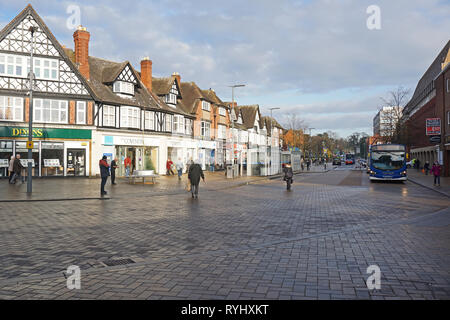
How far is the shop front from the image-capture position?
25656 millimetres

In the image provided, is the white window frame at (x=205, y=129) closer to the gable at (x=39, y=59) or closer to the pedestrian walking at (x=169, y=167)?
the pedestrian walking at (x=169, y=167)

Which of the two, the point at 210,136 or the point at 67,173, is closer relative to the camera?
the point at 67,173

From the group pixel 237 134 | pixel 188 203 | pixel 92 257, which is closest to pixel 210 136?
pixel 237 134

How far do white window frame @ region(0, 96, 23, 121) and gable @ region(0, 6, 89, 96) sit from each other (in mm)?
787

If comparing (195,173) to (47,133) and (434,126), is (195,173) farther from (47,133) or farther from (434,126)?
(434,126)

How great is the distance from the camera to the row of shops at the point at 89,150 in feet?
85.1

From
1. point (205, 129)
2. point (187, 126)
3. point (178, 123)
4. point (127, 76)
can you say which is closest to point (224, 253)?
point (127, 76)

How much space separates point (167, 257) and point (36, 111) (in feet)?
80.5

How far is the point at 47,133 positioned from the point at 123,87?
25.5 feet

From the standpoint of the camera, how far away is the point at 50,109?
27.0m

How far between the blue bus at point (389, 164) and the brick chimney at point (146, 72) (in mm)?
22622

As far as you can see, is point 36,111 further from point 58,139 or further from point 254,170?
point 254,170
